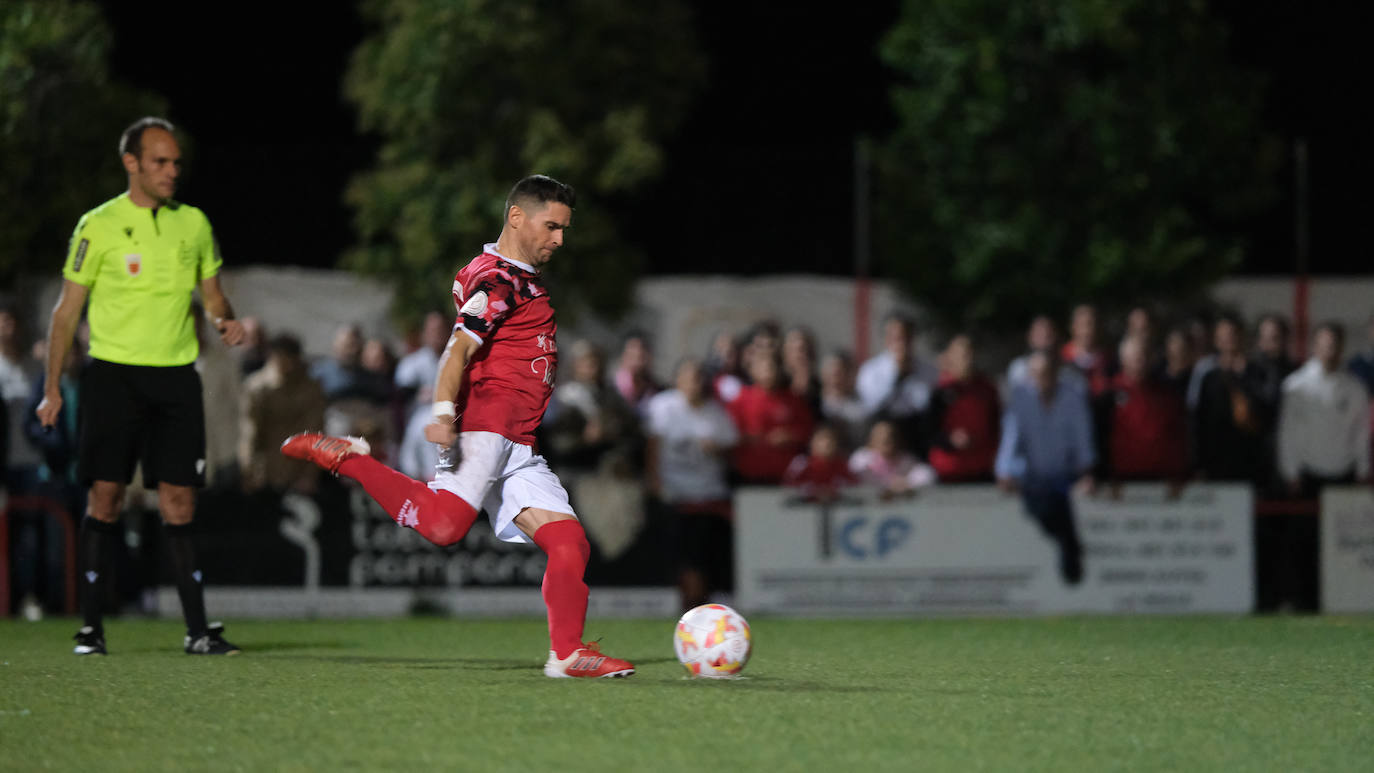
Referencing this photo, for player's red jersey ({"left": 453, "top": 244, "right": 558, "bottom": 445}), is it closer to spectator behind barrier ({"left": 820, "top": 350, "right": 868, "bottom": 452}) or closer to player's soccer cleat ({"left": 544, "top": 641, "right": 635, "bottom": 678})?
player's soccer cleat ({"left": 544, "top": 641, "right": 635, "bottom": 678})

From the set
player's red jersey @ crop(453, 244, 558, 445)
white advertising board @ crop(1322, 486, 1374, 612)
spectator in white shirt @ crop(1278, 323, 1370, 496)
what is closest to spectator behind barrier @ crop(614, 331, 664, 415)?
spectator in white shirt @ crop(1278, 323, 1370, 496)

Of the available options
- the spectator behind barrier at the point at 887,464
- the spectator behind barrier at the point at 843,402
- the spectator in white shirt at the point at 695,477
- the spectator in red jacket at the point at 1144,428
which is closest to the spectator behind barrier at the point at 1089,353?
the spectator in red jacket at the point at 1144,428

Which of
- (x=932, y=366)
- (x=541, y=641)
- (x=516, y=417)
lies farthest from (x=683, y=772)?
(x=932, y=366)

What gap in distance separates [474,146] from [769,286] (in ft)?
10.1

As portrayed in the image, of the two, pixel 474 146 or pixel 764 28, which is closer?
pixel 474 146

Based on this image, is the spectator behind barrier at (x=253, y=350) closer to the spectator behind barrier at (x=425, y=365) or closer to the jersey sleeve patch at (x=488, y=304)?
the spectator behind barrier at (x=425, y=365)

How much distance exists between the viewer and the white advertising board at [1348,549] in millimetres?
12617

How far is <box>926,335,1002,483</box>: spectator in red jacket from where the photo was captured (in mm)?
12758

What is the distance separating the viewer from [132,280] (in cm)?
778

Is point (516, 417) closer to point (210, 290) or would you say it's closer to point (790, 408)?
point (210, 290)

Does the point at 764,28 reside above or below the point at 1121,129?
above

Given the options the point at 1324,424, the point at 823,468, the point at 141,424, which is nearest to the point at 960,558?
the point at 823,468

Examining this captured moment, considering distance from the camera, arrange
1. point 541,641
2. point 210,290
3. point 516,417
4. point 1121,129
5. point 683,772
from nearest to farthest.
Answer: point 683,772 → point 516,417 → point 210,290 → point 541,641 → point 1121,129

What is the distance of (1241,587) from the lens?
1262cm
